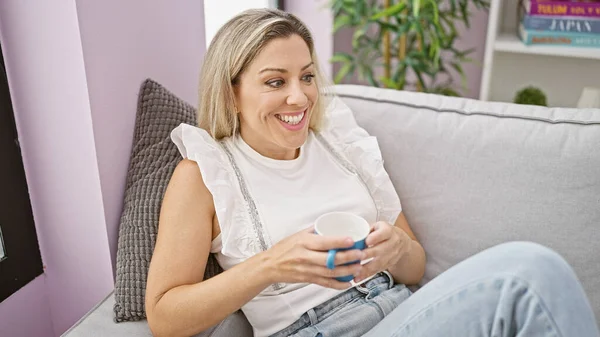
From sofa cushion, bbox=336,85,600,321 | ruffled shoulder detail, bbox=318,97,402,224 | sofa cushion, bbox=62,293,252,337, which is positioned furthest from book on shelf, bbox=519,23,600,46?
sofa cushion, bbox=62,293,252,337

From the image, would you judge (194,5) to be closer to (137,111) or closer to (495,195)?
(137,111)

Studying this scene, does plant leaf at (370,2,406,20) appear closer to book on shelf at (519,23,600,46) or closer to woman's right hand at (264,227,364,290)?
book on shelf at (519,23,600,46)

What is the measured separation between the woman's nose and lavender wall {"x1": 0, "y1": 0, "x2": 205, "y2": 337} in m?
0.37

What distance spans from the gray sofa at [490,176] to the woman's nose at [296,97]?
1.21ft

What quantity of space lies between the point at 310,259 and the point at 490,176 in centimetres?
59

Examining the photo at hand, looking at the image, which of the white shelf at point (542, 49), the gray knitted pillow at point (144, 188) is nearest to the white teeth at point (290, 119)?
the gray knitted pillow at point (144, 188)

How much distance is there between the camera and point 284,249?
904mm

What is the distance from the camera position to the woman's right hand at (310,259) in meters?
0.83

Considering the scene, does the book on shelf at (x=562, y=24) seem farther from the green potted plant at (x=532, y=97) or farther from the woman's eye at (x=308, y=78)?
the woman's eye at (x=308, y=78)

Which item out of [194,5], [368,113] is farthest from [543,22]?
[194,5]

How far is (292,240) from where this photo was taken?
2.93 feet

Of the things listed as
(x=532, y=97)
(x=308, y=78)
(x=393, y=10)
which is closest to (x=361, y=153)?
(x=308, y=78)

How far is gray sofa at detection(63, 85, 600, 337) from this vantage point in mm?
1185

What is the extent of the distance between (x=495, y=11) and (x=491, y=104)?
0.92 m
